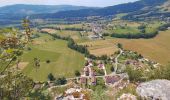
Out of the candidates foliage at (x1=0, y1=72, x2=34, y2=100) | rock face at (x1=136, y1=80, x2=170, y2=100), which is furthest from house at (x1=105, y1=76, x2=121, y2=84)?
foliage at (x1=0, y1=72, x2=34, y2=100)

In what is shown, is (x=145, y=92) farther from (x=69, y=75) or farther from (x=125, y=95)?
(x=69, y=75)

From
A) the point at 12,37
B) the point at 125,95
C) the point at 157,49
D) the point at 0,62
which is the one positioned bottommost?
the point at 157,49

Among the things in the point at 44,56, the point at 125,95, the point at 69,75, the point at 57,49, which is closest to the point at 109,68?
the point at 69,75

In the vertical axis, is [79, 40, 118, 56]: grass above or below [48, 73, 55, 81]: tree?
below

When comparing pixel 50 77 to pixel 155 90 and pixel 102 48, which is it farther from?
pixel 155 90

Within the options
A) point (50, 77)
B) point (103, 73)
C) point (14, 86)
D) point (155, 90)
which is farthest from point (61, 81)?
point (14, 86)

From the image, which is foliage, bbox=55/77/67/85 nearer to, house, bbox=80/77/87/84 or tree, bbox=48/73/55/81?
tree, bbox=48/73/55/81
